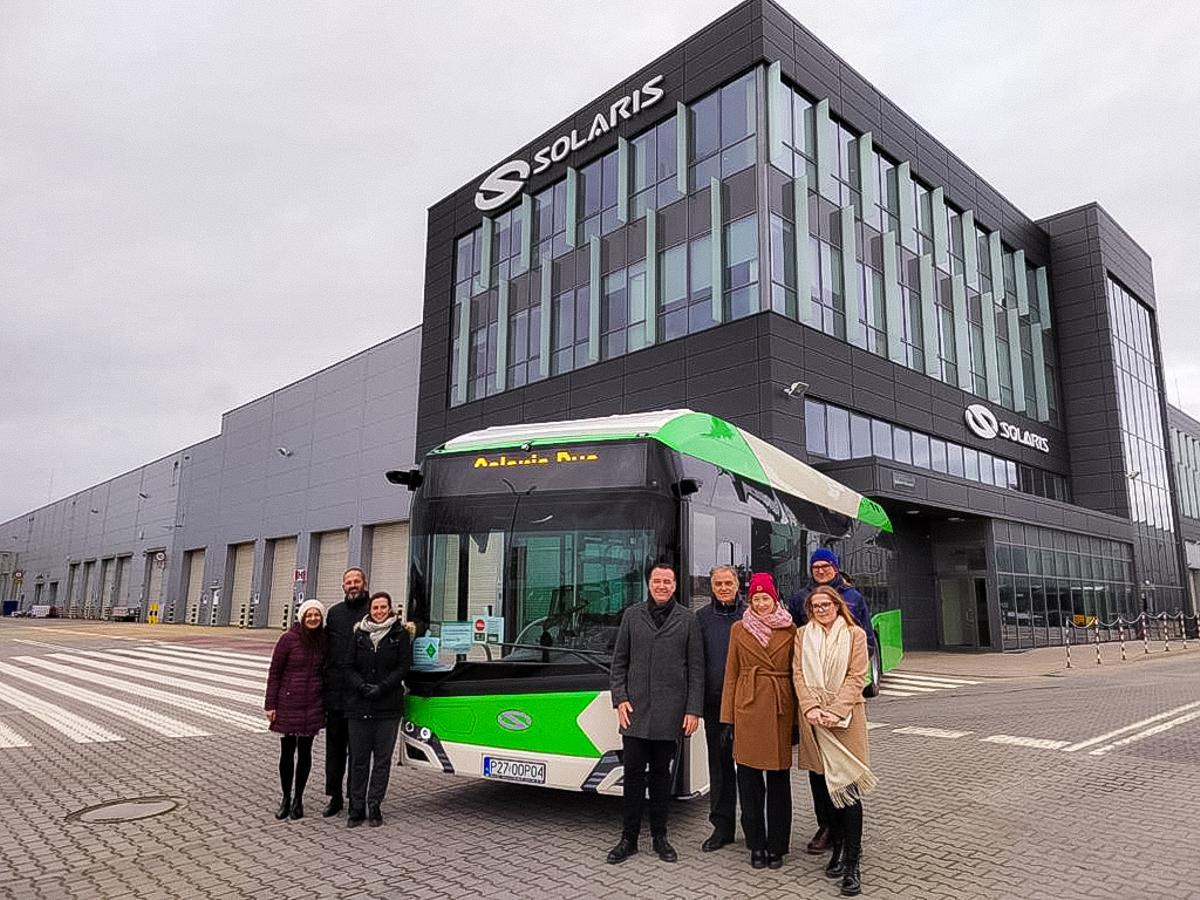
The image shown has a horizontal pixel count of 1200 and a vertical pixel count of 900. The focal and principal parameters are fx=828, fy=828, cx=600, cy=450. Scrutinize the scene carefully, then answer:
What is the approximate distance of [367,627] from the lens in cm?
629

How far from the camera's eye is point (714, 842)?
5.55 metres

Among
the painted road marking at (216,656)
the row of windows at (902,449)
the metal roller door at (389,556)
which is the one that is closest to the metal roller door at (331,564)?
the metal roller door at (389,556)

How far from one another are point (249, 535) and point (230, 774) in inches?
1793

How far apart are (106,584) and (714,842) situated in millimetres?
81431

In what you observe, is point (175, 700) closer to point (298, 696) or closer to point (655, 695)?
point (298, 696)

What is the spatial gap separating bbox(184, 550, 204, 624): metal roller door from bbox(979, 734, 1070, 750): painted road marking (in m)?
55.9

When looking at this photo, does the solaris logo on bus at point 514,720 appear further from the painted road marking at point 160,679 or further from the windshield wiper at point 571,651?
the painted road marking at point 160,679

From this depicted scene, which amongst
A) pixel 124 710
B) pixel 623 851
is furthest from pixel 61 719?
pixel 623 851

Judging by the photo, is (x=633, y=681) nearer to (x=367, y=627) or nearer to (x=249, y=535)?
(x=367, y=627)

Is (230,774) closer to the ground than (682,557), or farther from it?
closer to the ground

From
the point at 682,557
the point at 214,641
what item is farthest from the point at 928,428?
the point at 214,641

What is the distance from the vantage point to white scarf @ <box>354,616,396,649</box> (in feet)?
20.5

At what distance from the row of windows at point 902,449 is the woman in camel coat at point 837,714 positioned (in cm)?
1942

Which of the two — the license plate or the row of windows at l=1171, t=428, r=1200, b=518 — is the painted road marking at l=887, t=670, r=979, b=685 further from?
the row of windows at l=1171, t=428, r=1200, b=518
